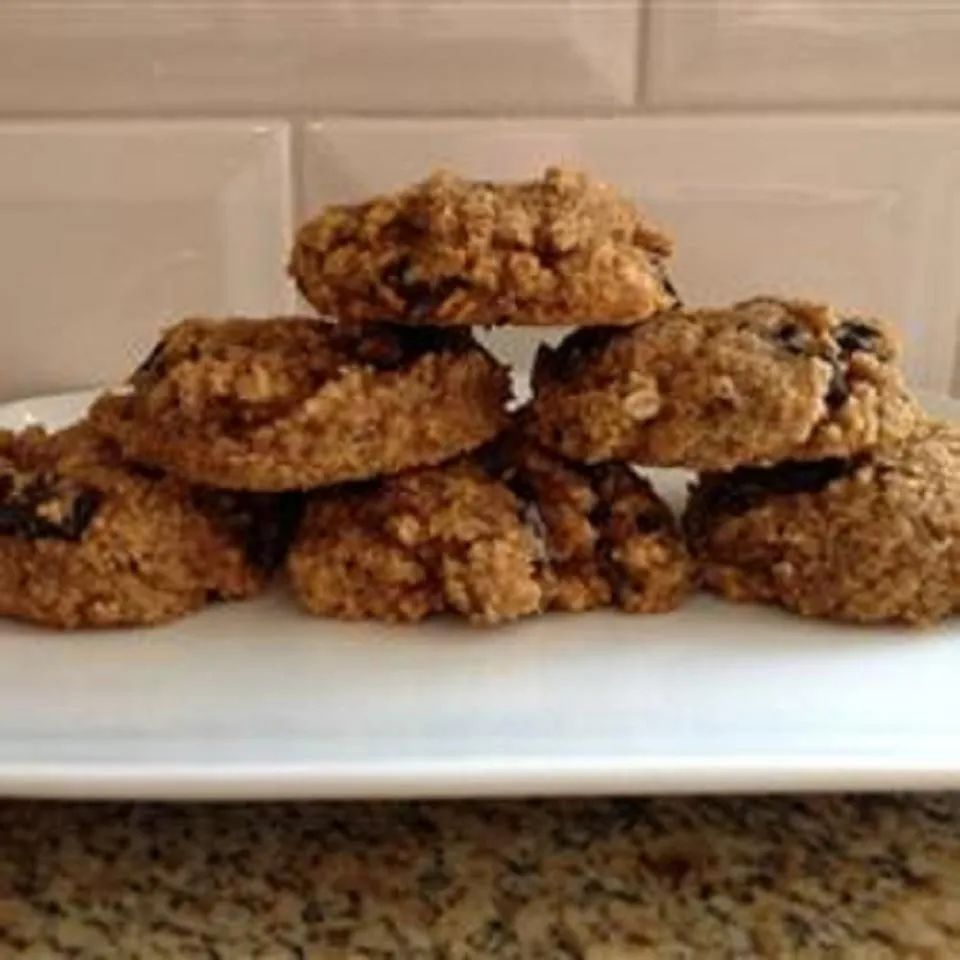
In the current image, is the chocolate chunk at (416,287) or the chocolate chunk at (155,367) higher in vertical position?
the chocolate chunk at (416,287)

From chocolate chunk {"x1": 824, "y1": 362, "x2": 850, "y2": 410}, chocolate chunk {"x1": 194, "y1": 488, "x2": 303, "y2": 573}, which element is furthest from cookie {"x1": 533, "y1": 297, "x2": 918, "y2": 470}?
chocolate chunk {"x1": 194, "y1": 488, "x2": 303, "y2": 573}

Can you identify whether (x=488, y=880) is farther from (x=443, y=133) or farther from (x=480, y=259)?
(x=443, y=133)

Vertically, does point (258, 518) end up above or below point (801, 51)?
below

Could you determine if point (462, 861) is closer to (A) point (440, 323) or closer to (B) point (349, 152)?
(A) point (440, 323)

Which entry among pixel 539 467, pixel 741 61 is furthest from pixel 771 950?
pixel 741 61

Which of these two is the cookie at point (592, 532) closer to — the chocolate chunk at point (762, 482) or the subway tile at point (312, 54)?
the chocolate chunk at point (762, 482)

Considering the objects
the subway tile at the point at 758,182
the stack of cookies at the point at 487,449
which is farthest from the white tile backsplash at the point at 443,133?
the stack of cookies at the point at 487,449

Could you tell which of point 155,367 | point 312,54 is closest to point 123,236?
point 312,54
